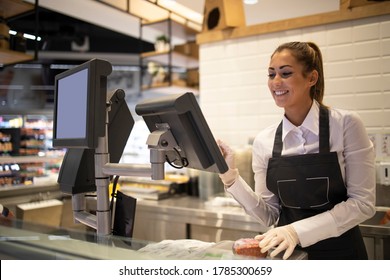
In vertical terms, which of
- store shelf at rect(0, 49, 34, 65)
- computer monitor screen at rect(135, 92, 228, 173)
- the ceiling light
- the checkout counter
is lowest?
the checkout counter

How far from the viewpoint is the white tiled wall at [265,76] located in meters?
2.09

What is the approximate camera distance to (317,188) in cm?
139

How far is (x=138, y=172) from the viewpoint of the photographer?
945mm

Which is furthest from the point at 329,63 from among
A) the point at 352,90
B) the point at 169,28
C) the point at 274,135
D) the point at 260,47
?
the point at 169,28

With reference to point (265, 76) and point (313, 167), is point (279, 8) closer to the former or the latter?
point (265, 76)

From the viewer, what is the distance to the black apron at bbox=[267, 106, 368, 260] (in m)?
1.37

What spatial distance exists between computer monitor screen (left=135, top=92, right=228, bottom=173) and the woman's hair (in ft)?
2.39

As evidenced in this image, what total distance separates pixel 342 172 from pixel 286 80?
1.32 ft

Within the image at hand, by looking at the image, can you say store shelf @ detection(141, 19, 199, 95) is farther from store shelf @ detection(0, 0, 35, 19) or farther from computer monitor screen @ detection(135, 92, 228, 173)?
computer monitor screen @ detection(135, 92, 228, 173)

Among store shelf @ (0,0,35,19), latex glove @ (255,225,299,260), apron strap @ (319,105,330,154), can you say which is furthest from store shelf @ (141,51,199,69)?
latex glove @ (255,225,299,260)

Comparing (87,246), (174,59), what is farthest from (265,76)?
(174,59)

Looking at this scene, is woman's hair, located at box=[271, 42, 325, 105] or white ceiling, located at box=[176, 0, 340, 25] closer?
woman's hair, located at box=[271, 42, 325, 105]

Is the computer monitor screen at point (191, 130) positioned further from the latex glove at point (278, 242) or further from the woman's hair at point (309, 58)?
the woman's hair at point (309, 58)

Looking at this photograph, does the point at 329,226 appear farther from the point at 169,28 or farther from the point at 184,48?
the point at 184,48
